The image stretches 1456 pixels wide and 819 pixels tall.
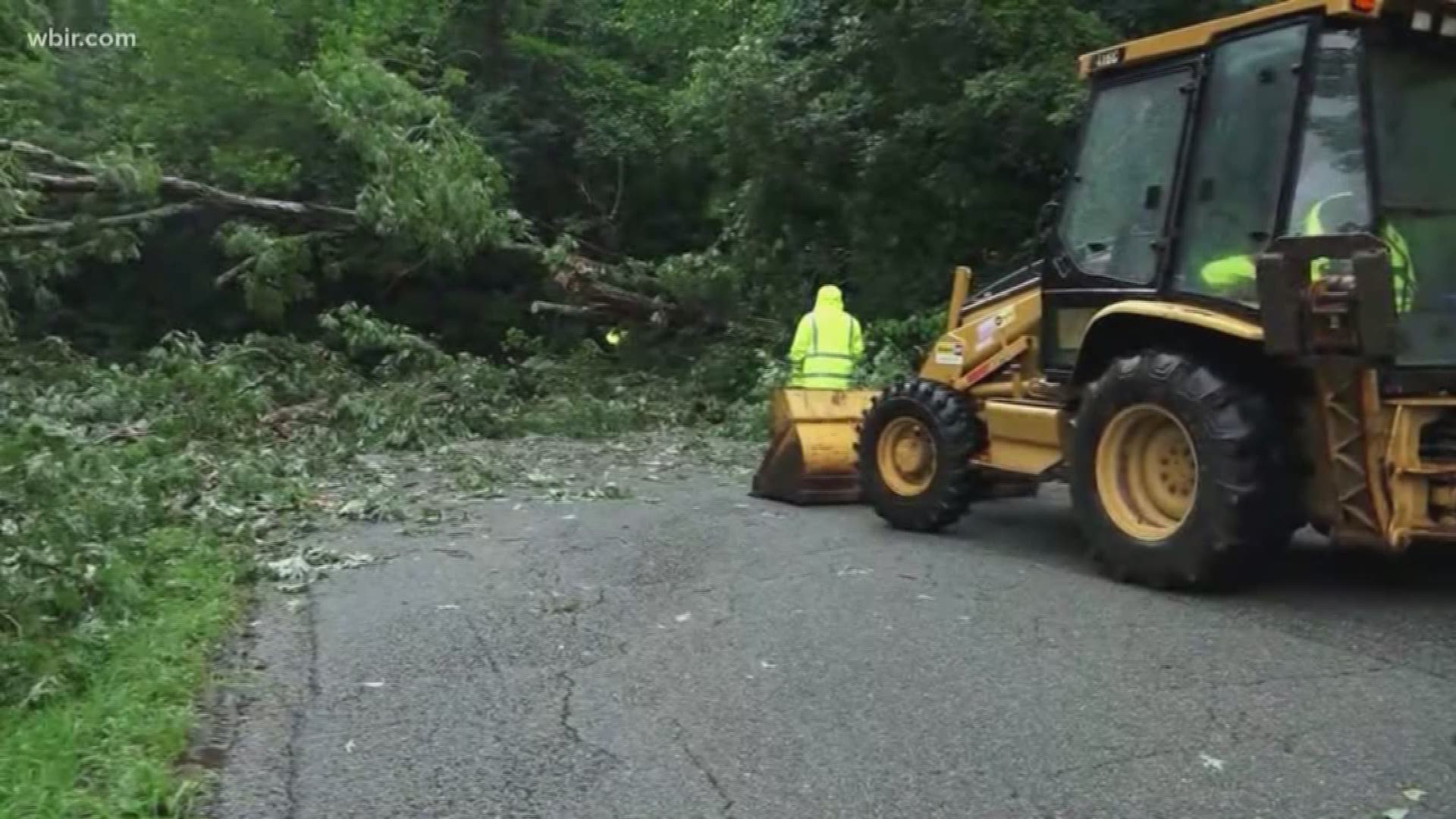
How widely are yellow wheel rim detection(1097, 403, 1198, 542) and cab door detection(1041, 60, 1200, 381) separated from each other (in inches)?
26.5

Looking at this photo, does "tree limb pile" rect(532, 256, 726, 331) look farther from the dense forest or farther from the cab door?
the cab door

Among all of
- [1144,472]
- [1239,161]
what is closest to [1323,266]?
[1239,161]

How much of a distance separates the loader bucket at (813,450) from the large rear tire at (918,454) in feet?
2.56

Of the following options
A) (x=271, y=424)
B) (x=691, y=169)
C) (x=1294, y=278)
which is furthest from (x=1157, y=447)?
(x=691, y=169)

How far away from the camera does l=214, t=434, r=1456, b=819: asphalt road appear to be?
15.2 feet

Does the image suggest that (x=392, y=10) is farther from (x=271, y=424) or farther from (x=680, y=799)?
(x=680, y=799)

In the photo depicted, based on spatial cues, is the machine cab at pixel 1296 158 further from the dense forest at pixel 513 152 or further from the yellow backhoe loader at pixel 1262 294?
the dense forest at pixel 513 152

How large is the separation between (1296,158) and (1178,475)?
1505 mm

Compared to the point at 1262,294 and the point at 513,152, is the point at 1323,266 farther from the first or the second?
the point at 513,152

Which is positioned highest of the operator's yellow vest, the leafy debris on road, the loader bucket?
the operator's yellow vest

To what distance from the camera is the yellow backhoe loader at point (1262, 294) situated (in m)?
6.50

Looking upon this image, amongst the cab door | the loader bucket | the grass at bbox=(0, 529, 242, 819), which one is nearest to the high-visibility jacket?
the loader bucket

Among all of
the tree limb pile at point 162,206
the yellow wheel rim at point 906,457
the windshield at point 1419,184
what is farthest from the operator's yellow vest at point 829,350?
the tree limb pile at point 162,206

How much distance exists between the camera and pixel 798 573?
7.84m
